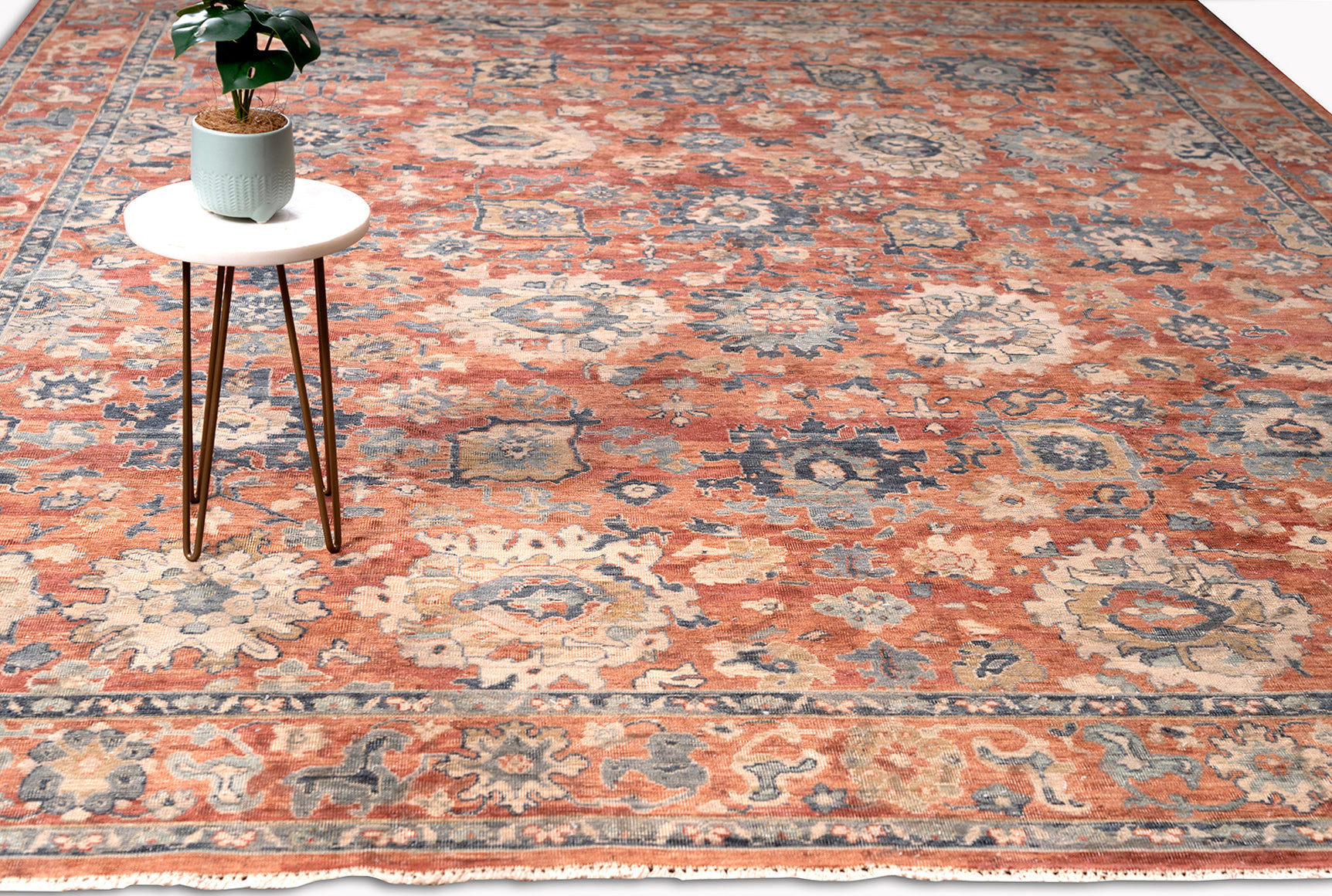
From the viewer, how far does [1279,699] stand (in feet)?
7.93

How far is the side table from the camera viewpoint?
2.23 meters

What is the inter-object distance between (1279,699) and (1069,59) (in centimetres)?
426

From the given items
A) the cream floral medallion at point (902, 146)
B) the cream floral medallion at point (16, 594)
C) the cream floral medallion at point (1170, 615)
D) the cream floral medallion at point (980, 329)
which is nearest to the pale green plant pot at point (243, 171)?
the cream floral medallion at point (16, 594)

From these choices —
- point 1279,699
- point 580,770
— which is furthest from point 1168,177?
point 580,770

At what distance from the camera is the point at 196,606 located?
2484 millimetres

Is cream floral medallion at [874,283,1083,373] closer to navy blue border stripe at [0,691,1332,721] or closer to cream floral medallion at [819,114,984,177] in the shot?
cream floral medallion at [819,114,984,177]

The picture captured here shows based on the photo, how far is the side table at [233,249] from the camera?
223 centimetres

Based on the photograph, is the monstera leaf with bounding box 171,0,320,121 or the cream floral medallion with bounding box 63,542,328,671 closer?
the monstera leaf with bounding box 171,0,320,121

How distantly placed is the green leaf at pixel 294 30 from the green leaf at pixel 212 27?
3 centimetres

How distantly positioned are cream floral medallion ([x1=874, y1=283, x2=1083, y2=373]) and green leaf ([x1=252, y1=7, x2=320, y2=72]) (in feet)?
6.14

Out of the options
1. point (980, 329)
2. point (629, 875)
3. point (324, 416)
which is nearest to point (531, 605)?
point (324, 416)

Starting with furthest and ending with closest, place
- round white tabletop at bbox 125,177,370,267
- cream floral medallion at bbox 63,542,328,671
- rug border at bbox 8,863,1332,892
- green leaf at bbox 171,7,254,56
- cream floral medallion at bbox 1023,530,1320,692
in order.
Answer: cream floral medallion at bbox 1023,530,1320,692
cream floral medallion at bbox 63,542,328,671
round white tabletop at bbox 125,177,370,267
green leaf at bbox 171,7,254,56
rug border at bbox 8,863,1332,892

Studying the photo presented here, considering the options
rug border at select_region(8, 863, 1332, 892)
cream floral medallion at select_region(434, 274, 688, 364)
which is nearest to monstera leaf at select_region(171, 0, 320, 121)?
rug border at select_region(8, 863, 1332, 892)

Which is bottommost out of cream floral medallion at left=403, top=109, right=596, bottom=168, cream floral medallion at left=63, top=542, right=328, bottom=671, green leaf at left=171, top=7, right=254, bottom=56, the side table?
cream floral medallion at left=63, top=542, right=328, bottom=671
